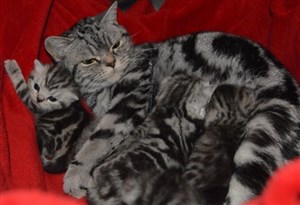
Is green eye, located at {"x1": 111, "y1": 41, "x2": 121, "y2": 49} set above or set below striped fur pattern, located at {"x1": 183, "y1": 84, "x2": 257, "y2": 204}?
above

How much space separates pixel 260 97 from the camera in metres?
1.75

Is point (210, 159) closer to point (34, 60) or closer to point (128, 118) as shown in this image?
point (128, 118)

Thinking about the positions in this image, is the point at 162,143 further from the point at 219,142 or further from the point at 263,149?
the point at 263,149

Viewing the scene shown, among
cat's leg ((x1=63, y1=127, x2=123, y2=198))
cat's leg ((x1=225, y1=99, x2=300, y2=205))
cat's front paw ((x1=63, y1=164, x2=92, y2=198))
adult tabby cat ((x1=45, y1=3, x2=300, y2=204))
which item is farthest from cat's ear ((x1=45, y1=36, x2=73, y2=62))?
cat's leg ((x1=225, y1=99, x2=300, y2=205))

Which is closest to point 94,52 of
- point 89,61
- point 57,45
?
point 89,61

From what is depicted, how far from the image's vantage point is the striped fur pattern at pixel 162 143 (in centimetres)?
148

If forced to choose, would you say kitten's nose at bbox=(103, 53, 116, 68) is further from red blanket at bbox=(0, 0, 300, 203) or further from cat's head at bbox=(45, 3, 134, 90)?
red blanket at bbox=(0, 0, 300, 203)

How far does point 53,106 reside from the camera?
1891 mm

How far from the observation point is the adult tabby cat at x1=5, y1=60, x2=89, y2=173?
180cm

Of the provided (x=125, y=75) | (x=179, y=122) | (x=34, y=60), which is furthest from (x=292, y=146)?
(x=34, y=60)

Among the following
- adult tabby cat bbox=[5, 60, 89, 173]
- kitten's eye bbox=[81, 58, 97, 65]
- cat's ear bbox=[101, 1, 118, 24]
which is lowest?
adult tabby cat bbox=[5, 60, 89, 173]

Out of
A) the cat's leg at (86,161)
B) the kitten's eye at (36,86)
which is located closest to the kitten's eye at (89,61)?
the kitten's eye at (36,86)

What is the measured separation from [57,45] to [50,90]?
0.63ft

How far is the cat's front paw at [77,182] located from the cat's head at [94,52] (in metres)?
0.39
